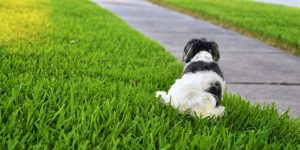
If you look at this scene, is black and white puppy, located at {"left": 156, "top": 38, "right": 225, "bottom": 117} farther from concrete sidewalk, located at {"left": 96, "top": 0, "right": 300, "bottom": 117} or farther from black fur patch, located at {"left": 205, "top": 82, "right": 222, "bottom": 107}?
concrete sidewalk, located at {"left": 96, "top": 0, "right": 300, "bottom": 117}

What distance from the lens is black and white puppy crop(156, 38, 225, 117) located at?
3.86 metres

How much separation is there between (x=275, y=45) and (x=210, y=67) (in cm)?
536

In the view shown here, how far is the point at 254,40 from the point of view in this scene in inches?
406

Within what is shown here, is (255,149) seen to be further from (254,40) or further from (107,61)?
(254,40)

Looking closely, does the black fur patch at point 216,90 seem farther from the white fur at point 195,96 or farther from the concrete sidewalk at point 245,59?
the concrete sidewalk at point 245,59

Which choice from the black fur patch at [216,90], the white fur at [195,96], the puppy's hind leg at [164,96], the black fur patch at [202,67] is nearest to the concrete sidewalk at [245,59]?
the black fur patch at [202,67]

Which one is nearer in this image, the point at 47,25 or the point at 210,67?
the point at 210,67

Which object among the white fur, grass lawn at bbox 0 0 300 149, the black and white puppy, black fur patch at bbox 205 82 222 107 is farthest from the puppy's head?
black fur patch at bbox 205 82 222 107

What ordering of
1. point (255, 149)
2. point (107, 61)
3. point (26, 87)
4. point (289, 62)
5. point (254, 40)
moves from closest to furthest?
point (255, 149) < point (26, 87) < point (107, 61) < point (289, 62) < point (254, 40)

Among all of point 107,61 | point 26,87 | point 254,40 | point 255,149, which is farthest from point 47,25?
point 255,149

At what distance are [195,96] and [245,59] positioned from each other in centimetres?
424

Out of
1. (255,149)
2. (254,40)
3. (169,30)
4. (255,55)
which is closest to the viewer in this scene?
(255,149)

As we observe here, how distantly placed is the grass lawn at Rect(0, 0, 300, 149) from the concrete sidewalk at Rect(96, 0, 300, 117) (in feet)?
2.65

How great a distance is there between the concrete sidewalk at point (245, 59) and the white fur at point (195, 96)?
4.08ft
